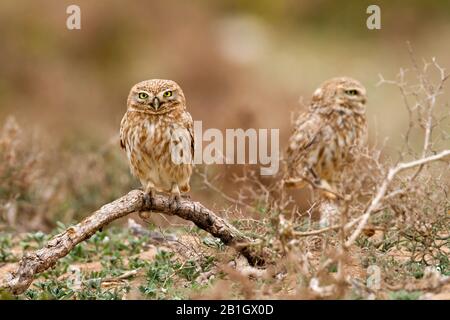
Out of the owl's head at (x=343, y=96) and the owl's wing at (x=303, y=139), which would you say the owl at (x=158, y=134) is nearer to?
the owl's wing at (x=303, y=139)

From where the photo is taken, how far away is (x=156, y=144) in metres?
7.86

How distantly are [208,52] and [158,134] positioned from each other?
1652cm

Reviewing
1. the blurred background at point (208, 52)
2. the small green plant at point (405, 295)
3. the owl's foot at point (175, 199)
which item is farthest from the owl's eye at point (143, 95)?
the blurred background at point (208, 52)

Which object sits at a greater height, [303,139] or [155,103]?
[155,103]

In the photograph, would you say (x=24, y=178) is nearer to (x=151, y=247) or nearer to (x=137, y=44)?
(x=151, y=247)

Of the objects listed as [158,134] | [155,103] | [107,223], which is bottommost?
[107,223]

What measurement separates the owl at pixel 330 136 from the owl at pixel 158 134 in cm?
139

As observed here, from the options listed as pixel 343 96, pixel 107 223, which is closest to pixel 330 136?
pixel 343 96

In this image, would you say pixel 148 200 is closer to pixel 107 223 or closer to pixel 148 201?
pixel 148 201

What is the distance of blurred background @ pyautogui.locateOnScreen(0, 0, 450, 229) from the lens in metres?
21.4

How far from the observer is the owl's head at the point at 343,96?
22.2 feet

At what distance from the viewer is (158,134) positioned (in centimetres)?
783
